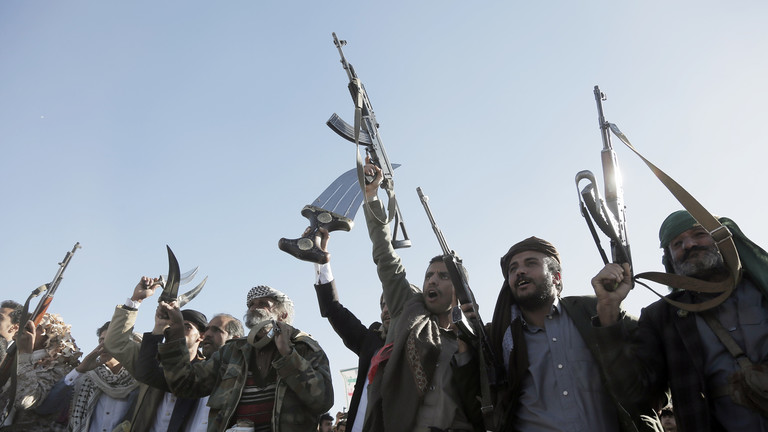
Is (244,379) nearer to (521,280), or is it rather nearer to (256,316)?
(256,316)

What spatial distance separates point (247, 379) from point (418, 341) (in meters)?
1.50

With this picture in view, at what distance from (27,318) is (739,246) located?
254 inches

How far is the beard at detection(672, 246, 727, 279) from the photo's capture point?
123 inches

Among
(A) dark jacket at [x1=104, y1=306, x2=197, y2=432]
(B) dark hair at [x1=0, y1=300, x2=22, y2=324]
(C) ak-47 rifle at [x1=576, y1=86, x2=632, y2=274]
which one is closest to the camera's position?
(C) ak-47 rifle at [x1=576, y1=86, x2=632, y2=274]

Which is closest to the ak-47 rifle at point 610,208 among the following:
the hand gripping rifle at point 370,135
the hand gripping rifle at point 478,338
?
the hand gripping rifle at point 478,338

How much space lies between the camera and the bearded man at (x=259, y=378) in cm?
393

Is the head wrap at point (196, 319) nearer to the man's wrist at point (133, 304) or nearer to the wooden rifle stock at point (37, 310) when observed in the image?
the man's wrist at point (133, 304)

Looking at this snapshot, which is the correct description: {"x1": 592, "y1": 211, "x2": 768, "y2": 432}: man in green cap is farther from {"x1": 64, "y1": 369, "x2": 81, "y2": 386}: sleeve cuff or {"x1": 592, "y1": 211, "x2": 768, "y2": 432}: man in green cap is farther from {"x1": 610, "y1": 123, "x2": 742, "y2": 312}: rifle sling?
{"x1": 64, "y1": 369, "x2": 81, "y2": 386}: sleeve cuff

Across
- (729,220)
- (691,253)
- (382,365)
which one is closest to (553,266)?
(691,253)

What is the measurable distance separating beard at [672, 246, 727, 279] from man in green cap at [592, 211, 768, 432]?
11 mm

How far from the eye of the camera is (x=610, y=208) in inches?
126

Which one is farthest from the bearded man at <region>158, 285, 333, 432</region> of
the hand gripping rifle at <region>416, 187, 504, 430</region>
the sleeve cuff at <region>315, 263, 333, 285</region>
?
the hand gripping rifle at <region>416, 187, 504, 430</region>

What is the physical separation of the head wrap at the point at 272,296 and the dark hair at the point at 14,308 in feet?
10.8

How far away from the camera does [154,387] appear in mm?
4441
